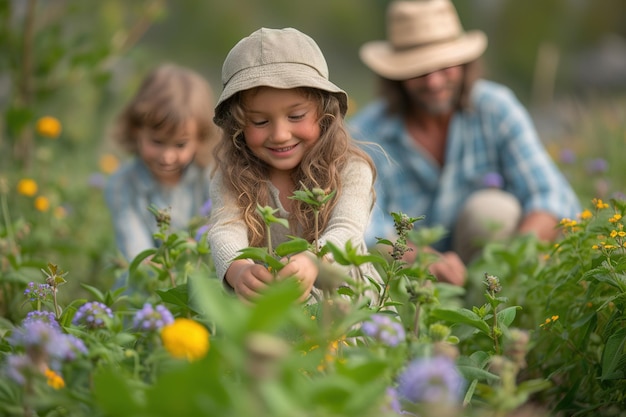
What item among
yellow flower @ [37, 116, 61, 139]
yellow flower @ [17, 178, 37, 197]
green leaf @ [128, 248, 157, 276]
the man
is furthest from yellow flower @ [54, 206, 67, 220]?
green leaf @ [128, 248, 157, 276]

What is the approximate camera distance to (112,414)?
94 centimetres

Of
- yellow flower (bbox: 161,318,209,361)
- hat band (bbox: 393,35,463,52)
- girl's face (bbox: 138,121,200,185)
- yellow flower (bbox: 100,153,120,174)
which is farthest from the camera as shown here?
yellow flower (bbox: 100,153,120,174)

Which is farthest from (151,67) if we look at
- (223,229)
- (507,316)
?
(507,316)

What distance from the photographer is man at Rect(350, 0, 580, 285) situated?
312 cm

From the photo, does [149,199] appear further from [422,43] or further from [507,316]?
[507,316]

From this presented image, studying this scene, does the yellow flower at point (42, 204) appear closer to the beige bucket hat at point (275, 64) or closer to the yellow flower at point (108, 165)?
the yellow flower at point (108, 165)

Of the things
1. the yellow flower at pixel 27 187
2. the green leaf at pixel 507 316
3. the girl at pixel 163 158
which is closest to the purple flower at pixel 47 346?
the green leaf at pixel 507 316

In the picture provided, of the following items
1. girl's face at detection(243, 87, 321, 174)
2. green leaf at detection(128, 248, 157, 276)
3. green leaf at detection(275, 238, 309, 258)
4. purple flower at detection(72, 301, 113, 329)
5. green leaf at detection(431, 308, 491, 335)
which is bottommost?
purple flower at detection(72, 301, 113, 329)

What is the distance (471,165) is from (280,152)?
1753 mm

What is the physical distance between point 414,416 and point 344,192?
0.64 m

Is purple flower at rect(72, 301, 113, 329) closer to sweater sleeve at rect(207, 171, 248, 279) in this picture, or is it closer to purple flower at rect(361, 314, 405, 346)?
sweater sleeve at rect(207, 171, 248, 279)

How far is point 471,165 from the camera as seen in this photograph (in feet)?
10.9

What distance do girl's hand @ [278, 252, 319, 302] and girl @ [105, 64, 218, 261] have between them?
4.09 ft

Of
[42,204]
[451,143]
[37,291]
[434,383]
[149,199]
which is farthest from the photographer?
[451,143]
